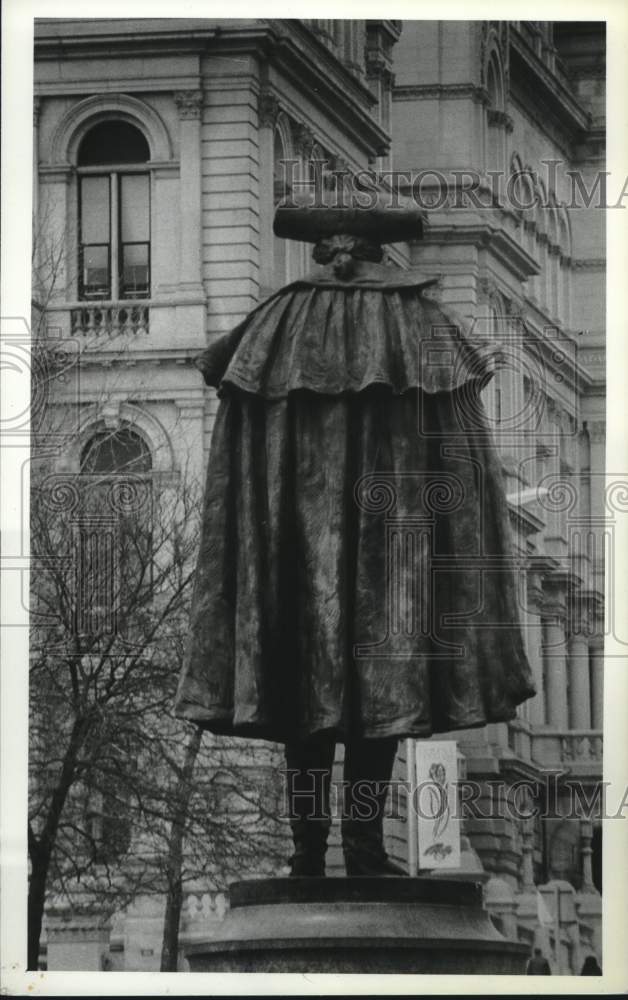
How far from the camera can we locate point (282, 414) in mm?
11836

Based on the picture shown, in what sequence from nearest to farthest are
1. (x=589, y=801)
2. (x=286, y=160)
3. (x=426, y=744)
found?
(x=589, y=801), (x=426, y=744), (x=286, y=160)

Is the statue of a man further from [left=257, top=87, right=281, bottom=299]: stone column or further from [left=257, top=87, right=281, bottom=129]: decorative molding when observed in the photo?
[left=257, top=87, right=281, bottom=129]: decorative molding

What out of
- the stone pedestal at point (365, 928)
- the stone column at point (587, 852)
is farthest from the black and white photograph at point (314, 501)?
the stone column at point (587, 852)

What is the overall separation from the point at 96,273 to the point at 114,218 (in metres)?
0.37

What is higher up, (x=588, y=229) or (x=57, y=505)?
(x=588, y=229)

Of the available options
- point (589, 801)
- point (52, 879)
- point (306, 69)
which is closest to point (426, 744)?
point (589, 801)

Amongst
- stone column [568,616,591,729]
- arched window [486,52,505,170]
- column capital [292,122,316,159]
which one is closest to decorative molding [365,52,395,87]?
column capital [292,122,316,159]

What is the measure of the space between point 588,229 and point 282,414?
3373 mm

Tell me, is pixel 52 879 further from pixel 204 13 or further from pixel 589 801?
pixel 204 13

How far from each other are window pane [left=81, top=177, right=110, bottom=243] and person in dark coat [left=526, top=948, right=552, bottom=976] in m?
5.83

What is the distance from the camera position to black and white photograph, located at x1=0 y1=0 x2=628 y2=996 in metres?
11.6

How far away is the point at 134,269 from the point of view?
1730cm

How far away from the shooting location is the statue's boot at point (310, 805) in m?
11.6

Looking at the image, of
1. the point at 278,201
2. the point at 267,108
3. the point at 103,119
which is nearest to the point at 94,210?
the point at 103,119
